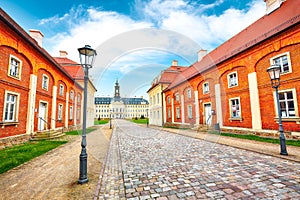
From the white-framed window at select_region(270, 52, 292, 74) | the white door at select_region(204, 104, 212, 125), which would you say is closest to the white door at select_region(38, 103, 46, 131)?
the white door at select_region(204, 104, 212, 125)

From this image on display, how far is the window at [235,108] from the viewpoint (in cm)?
1275

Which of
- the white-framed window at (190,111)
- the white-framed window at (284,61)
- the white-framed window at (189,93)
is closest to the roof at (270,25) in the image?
the white-framed window at (284,61)

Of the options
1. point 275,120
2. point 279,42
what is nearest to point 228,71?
point 279,42

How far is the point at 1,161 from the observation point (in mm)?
5449

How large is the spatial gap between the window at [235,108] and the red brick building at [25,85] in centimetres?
1563

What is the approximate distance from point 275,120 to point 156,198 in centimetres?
1051

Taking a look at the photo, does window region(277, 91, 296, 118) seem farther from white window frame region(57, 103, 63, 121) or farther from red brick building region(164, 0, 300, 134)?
white window frame region(57, 103, 63, 121)

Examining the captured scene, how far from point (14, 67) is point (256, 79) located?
16.2m

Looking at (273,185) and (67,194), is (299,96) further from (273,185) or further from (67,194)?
(67,194)

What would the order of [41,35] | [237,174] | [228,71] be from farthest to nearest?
[41,35] → [228,71] → [237,174]

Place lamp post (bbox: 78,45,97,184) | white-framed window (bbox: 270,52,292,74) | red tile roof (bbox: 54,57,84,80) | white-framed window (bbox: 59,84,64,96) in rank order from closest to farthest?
1. lamp post (bbox: 78,45,97,184)
2. white-framed window (bbox: 270,52,292,74)
3. white-framed window (bbox: 59,84,64,96)
4. red tile roof (bbox: 54,57,84,80)

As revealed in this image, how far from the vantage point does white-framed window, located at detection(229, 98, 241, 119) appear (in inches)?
502

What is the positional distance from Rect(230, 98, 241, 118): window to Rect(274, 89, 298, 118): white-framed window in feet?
10.8

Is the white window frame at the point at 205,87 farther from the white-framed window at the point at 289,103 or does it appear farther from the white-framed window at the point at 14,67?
the white-framed window at the point at 14,67
